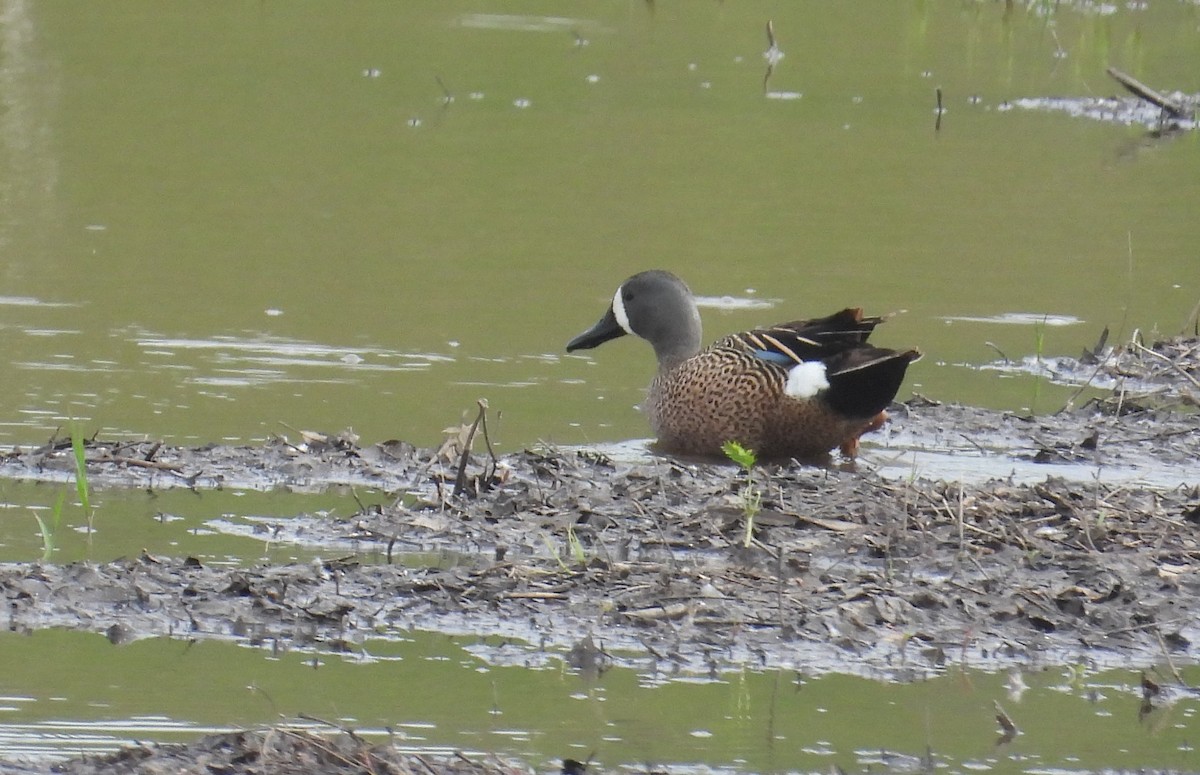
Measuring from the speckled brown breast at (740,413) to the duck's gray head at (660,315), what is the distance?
482mm

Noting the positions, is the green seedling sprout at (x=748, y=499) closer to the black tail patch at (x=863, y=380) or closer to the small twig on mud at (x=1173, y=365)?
the black tail patch at (x=863, y=380)

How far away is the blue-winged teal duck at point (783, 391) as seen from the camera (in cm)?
729

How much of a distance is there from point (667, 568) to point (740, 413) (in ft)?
7.49

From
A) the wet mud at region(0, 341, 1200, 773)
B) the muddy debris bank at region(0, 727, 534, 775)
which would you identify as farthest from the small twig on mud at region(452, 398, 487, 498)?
the muddy debris bank at region(0, 727, 534, 775)

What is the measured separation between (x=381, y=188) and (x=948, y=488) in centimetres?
692

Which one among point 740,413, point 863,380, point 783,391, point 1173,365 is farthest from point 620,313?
point 1173,365

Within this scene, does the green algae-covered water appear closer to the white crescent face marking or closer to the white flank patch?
the white crescent face marking

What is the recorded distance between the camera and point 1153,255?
1148 cm

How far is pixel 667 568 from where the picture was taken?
5.32 meters

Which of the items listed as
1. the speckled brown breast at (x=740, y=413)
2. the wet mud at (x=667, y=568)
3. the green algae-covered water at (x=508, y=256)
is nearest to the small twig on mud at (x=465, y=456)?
the wet mud at (x=667, y=568)

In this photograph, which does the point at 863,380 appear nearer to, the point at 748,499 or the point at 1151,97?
the point at 748,499

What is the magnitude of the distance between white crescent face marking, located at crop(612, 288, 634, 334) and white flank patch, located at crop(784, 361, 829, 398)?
107 cm

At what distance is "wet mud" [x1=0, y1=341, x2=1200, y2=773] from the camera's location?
4.97 m

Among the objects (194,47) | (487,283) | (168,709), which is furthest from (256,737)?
(194,47)
